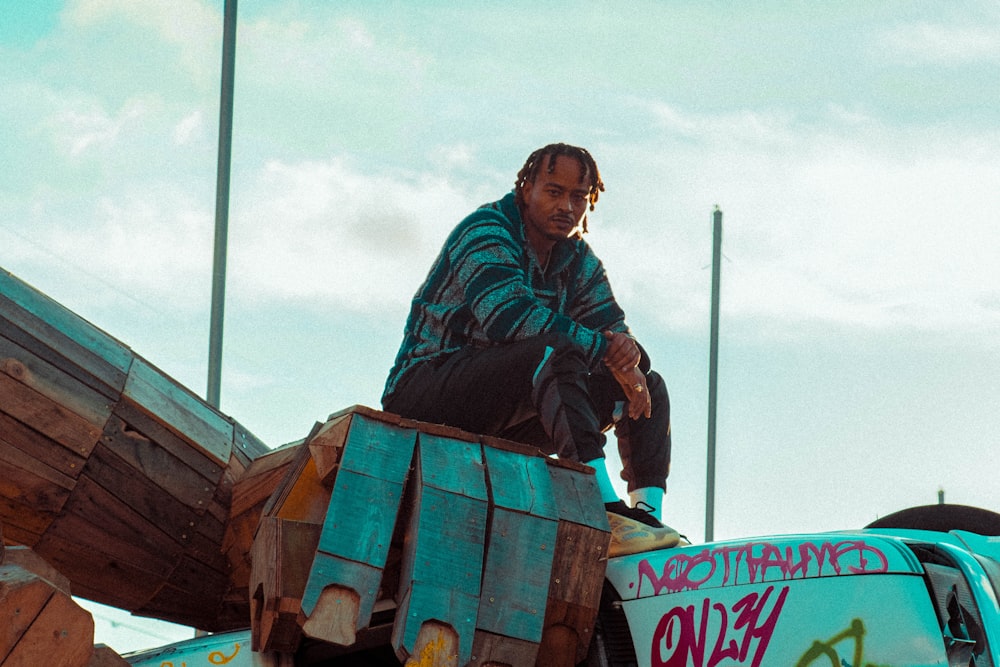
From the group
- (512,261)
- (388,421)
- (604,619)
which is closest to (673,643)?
(604,619)

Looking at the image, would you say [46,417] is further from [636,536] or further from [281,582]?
[636,536]

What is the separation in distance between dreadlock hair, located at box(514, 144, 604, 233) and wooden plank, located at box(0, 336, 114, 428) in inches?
55.7

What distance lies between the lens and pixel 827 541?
3.00 m

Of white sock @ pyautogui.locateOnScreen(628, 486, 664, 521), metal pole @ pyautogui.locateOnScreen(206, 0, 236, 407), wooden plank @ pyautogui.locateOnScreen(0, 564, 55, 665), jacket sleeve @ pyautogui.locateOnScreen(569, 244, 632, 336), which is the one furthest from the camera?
metal pole @ pyautogui.locateOnScreen(206, 0, 236, 407)

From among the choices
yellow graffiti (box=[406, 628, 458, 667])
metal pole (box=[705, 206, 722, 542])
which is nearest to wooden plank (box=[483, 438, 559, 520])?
yellow graffiti (box=[406, 628, 458, 667])

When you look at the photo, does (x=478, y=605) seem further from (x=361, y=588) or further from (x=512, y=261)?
(x=512, y=261)

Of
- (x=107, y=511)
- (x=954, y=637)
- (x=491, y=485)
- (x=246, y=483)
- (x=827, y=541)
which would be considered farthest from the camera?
(x=246, y=483)

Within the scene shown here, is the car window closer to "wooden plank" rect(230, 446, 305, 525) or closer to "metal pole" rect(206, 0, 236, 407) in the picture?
"wooden plank" rect(230, 446, 305, 525)

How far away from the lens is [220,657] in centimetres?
320

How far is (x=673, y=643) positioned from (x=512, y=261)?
4.94ft

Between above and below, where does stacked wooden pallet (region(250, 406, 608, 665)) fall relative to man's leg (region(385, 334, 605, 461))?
below

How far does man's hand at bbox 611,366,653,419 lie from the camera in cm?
416

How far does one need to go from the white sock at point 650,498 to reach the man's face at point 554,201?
32.5 inches

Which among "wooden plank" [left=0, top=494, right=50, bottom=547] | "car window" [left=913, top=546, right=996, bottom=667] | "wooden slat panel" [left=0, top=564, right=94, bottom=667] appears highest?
"wooden plank" [left=0, top=494, right=50, bottom=547]
